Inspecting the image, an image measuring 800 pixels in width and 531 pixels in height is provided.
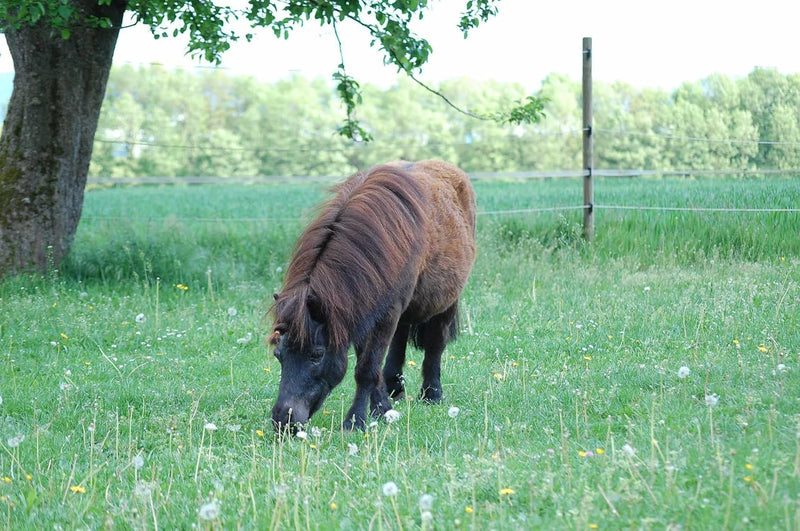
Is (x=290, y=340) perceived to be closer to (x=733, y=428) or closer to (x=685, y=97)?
(x=733, y=428)

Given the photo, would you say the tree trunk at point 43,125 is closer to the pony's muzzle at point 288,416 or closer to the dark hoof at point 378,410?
the dark hoof at point 378,410

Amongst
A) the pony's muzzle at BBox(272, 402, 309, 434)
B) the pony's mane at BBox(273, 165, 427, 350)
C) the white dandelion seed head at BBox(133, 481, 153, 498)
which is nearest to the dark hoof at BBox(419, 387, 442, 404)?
the pony's mane at BBox(273, 165, 427, 350)

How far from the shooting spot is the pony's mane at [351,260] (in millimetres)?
4719

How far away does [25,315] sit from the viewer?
785 cm

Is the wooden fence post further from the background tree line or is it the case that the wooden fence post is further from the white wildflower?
the white wildflower

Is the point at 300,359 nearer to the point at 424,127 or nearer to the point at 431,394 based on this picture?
the point at 431,394

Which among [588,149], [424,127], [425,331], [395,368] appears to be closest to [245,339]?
[395,368]

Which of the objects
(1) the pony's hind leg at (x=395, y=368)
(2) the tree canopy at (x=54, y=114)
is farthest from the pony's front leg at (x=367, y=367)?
(2) the tree canopy at (x=54, y=114)

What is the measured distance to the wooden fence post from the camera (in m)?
11.1

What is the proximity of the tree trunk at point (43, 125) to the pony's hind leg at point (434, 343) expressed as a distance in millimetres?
4752

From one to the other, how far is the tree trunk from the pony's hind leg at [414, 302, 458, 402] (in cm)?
475

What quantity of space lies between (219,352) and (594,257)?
4.97m

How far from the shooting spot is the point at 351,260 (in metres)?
4.93

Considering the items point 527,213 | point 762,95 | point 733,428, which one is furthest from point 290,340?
point 762,95
